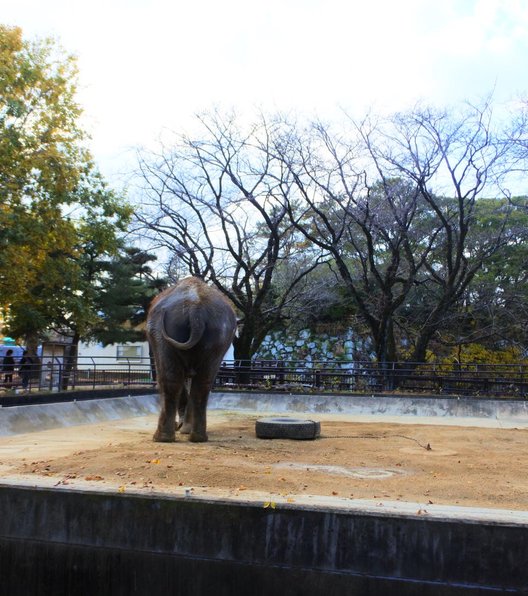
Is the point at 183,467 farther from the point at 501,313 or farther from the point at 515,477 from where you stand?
the point at 501,313

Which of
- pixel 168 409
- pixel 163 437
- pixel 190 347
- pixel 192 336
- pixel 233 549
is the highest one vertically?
pixel 192 336

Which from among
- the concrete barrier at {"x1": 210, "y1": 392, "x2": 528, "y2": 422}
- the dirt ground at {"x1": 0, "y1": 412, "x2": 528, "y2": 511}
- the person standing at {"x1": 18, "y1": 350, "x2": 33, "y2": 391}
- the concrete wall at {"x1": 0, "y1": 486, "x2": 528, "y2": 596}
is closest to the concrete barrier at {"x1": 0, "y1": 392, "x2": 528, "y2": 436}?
the concrete barrier at {"x1": 210, "y1": 392, "x2": 528, "y2": 422}

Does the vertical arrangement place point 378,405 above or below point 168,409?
below

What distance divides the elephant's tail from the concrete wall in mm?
3127

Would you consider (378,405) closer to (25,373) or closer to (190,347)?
(190,347)

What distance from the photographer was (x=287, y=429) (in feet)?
31.9

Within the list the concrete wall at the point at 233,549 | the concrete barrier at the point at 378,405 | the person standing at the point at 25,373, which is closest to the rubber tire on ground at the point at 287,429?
the concrete wall at the point at 233,549

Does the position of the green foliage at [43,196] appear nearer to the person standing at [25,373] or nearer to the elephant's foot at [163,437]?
the person standing at [25,373]

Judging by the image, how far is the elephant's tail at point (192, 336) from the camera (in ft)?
26.7

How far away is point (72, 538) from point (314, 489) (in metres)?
2.01

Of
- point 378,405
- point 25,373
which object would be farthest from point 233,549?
point 25,373

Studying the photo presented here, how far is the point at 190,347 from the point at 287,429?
236 cm

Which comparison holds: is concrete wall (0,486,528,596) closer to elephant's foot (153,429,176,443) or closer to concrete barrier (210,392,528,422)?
elephant's foot (153,429,176,443)

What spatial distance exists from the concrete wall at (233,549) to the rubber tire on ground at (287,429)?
484 centimetres
